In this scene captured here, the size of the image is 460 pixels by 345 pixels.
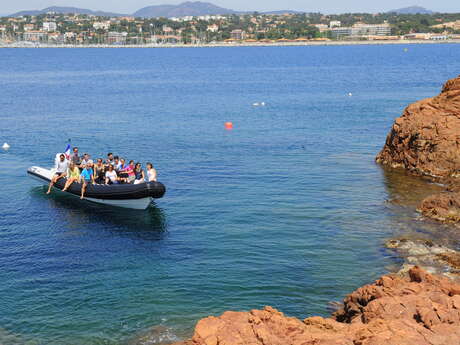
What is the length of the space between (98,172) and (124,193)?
251 centimetres

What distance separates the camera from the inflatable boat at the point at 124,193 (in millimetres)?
23766

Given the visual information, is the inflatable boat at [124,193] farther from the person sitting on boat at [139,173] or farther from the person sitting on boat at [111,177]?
the person sitting on boat at [139,173]

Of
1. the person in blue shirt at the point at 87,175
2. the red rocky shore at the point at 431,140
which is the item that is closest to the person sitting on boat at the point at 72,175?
the person in blue shirt at the point at 87,175

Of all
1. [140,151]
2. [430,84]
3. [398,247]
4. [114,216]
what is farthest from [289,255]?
[430,84]

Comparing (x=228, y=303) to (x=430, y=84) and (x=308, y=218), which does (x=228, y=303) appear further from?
(x=430, y=84)

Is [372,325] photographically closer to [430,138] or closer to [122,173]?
[122,173]

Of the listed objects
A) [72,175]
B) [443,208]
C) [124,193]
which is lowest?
[443,208]

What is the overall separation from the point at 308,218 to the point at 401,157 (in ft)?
31.1

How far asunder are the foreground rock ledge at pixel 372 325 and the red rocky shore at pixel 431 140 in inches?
574

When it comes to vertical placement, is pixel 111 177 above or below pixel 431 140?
below

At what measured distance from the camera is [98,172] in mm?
26000

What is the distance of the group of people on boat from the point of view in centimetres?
2498

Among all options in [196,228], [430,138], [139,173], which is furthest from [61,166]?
[430,138]

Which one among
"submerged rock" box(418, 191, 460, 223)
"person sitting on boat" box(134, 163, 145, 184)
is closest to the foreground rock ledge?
"submerged rock" box(418, 191, 460, 223)
